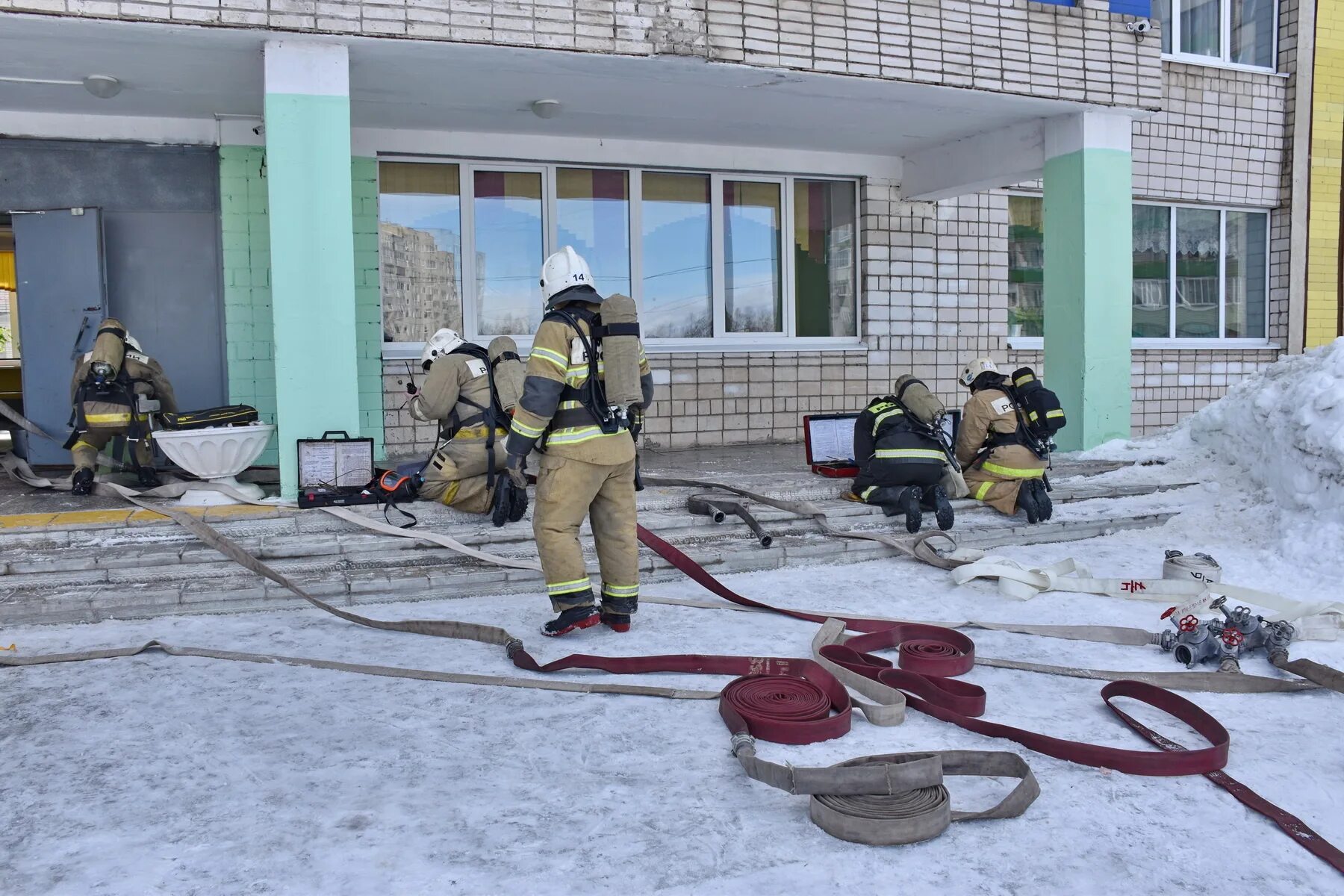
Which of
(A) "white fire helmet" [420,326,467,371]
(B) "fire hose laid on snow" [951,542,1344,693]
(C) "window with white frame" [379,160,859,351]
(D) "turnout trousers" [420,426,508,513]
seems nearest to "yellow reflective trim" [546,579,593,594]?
(D) "turnout trousers" [420,426,508,513]

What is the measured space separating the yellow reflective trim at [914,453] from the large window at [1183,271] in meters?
5.27

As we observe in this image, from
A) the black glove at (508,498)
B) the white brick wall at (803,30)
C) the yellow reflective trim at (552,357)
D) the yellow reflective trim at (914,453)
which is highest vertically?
the white brick wall at (803,30)

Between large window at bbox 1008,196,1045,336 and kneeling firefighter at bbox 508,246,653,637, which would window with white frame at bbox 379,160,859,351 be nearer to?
large window at bbox 1008,196,1045,336

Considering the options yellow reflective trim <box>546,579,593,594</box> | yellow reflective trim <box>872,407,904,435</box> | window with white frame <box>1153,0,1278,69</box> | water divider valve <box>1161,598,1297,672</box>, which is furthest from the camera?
window with white frame <box>1153,0,1278,69</box>

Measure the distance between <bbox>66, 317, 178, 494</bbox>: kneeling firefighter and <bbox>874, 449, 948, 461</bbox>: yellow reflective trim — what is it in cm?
528

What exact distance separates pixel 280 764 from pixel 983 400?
5.11 metres

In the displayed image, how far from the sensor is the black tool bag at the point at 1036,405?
6.55m

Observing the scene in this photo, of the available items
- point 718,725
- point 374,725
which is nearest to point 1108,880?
point 718,725

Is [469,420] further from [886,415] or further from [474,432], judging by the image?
[886,415]

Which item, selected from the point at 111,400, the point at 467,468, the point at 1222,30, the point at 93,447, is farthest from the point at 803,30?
the point at 1222,30

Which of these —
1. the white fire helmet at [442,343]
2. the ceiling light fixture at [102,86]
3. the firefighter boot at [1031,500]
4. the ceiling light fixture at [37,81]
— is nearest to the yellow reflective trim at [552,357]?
the white fire helmet at [442,343]

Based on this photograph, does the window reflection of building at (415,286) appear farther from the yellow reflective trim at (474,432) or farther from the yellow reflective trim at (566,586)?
the yellow reflective trim at (566,586)

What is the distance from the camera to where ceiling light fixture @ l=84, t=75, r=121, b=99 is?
6801 millimetres

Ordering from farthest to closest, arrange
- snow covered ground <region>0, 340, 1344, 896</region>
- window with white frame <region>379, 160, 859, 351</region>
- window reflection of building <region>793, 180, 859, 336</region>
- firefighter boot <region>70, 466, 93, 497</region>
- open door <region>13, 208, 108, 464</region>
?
window reflection of building <region>793, 180, 859, 336</region> → window with white frame <region>379, 160, 859, 351</region> → open door <region>13, 208, 108, 464</region> → firefighter boot <region>70, 466, 93, 497</region> → snow covered ground <region>0, 340, 1344, 896</region>
